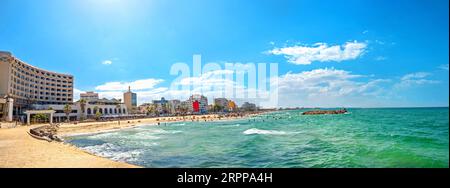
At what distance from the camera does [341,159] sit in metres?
12.9

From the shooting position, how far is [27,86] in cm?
6869

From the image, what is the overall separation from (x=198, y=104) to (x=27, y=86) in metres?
99.2

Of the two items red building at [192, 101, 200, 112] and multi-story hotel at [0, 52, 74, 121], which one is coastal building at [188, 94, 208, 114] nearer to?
red building at [192, 101, 200, 112]

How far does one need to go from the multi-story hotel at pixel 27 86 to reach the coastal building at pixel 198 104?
82545 mm

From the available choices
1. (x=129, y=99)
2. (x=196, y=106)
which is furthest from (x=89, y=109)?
(x=196, y=106)

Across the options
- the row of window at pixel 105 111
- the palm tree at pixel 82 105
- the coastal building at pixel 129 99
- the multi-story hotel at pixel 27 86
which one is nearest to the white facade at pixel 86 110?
the row of window at pixel 105 111

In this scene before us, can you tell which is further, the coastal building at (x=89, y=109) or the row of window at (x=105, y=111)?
the row of window at (x=105, y=111)

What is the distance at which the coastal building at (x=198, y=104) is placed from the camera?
15962cm

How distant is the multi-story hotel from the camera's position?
186 ft

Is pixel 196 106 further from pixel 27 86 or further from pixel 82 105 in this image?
pixel 27 86

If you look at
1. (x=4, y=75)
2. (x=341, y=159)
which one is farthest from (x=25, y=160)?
(x=4, y=75)

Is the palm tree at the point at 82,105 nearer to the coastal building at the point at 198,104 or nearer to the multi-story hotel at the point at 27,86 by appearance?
the multi-story hotel at the point at 27,86
